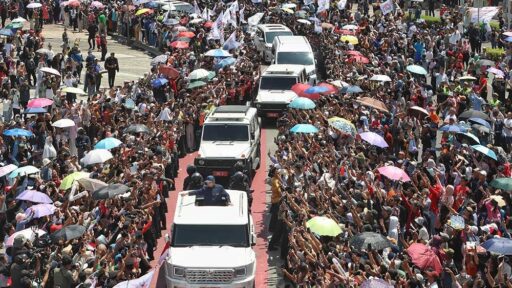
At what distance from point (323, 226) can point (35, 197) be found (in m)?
5.90

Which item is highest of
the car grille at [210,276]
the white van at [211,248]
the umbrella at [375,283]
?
the umbrella at [375,283]

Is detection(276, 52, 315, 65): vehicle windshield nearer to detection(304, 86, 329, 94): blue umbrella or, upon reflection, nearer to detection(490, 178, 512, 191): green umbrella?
detection(304, 86, 329, 94): blue umbrella

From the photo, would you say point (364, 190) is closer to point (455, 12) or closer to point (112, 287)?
point (112, 287)

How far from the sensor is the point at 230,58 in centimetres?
3872

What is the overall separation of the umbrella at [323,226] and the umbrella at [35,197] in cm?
538

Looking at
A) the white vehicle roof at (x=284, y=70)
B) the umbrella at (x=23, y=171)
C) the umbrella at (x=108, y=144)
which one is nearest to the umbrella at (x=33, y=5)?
the white vehicle roof at (x=284, y=70)

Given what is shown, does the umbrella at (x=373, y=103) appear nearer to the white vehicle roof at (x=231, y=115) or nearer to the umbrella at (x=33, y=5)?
the white vehicle roof at (x=231, y=115)

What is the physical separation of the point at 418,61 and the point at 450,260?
2389 cm

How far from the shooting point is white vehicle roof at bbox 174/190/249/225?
789 inches

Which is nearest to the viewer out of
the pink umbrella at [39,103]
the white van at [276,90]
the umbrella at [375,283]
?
the umbrella at [375,283]

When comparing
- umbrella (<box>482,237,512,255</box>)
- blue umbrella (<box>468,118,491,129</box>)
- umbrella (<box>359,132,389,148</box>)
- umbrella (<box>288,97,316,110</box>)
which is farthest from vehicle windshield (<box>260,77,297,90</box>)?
umbrella (<box>482,237,512,255</box>)

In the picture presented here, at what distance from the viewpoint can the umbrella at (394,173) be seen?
22.0m

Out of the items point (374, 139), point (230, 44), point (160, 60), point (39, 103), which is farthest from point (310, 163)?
point (230, 44)

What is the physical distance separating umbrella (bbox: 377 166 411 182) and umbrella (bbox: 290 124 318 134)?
14.8 ft
